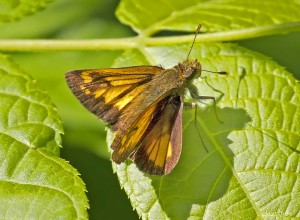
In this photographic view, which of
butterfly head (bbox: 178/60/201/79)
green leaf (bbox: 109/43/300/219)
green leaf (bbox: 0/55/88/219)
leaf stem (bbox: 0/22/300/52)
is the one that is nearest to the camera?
green leaf (bbox: 0/55/88/219)

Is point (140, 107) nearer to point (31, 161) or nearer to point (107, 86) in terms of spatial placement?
point (107, 86)

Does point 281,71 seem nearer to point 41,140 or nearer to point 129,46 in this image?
point 129,46

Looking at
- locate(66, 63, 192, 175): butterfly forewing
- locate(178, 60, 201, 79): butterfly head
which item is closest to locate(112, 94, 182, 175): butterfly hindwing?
locate(66, 63, 192, 175): butterfly forewing

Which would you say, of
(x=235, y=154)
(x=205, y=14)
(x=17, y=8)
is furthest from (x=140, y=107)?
(x=17, y=8)

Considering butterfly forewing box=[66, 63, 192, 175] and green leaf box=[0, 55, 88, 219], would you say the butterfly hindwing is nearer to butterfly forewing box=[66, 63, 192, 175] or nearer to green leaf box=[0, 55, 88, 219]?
butterfly forewing box=[66, 63, 192, 175]

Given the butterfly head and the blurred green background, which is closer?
the butterfly head

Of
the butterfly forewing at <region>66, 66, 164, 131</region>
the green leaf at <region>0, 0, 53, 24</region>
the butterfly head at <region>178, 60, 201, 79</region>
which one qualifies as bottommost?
the butterfly head at <region>178, 60, 201, 79</region>

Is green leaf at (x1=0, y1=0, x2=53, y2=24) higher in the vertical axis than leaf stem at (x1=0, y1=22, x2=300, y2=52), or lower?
higher
